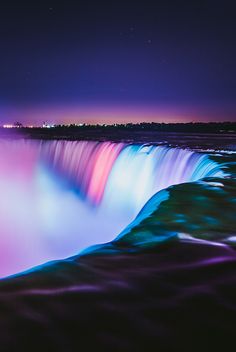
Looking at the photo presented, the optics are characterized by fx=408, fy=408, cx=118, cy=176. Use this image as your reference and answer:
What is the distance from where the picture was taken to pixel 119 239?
3.50 m

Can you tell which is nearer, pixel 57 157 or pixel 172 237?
pixel 172 237

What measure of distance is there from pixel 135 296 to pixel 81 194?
14.2 m

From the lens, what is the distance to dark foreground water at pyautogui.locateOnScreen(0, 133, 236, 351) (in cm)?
212

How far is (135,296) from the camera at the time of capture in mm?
2609

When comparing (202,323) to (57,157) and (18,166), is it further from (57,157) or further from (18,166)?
(18,166)

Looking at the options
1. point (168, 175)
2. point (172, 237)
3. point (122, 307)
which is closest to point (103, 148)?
point (168, 175)

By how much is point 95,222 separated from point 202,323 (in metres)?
10.8

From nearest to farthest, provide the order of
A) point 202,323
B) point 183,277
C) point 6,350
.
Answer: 1. point 6,350
2. point 202,323
3. point 183,277

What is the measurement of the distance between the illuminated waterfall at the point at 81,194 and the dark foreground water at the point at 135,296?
425 cm

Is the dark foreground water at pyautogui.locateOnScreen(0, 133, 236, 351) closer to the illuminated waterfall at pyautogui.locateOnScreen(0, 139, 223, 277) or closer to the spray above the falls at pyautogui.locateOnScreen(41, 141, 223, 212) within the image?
the spray above the falls at pyautogui.locateOnScreen(41, 141, 223, 212)

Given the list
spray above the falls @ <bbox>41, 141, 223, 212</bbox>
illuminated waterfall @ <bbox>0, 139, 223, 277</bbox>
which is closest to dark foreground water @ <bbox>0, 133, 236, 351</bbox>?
spray above the falls @ <bbox>41, 141, 223, 212</bbox>

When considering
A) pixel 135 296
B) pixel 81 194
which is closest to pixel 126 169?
pixel 81 194

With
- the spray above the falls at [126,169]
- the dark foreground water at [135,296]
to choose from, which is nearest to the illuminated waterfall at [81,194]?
the spray above the falls at [126,169]

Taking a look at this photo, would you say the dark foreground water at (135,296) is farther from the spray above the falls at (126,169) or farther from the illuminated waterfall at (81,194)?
the illuminated waterfall at (81,194)
